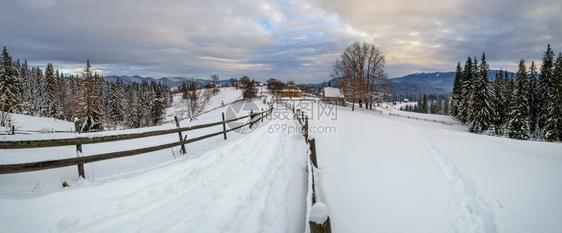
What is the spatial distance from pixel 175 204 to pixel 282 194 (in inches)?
83.6

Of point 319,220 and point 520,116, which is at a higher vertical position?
point 319,220

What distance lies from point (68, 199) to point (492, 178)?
8.54 metres

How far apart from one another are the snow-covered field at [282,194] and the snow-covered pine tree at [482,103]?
31782 millimetres

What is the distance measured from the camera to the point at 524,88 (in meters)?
31.4

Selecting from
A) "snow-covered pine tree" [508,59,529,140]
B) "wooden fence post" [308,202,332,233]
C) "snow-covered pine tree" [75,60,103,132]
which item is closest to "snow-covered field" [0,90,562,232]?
"wooden fence post" [308,202,332,233]

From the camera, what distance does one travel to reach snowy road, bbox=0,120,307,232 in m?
3.21

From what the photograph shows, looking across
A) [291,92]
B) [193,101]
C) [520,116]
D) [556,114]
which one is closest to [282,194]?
[193,101]

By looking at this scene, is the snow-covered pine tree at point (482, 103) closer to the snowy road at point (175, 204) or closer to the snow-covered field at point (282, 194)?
the snow-covered field at point (282, 194)

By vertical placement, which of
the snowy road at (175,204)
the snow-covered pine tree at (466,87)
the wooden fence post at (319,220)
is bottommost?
the snowy road at (175,204)

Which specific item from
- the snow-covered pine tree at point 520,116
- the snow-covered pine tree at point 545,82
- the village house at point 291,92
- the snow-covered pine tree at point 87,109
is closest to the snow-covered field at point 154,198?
the snow-covered pine tree at point 87,109

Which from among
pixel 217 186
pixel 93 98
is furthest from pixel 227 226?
pixel 93 98

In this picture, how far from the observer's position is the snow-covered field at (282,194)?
3.39m

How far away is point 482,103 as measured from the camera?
31266 millimetres

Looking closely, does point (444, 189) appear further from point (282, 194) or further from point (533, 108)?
point (533, 108)
